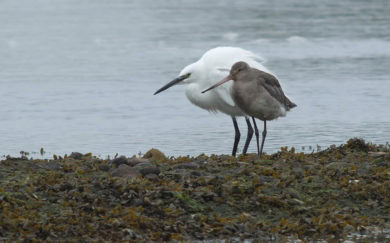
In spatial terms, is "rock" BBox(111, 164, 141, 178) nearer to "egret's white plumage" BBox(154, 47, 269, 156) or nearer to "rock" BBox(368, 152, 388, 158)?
"rock" BBox(368, 152, 388, 158)

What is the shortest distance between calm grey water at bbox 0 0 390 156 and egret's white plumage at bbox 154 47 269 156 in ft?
1.93

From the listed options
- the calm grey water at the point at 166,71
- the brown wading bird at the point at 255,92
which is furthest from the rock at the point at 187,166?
the calm grey water at the point at 166,71

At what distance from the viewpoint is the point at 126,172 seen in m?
6.96

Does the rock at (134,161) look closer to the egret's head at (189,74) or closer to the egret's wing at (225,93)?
the egret's wing at (225,93)

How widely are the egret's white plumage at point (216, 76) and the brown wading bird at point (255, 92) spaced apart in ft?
3.21

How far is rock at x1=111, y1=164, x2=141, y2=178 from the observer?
6916 millimetres

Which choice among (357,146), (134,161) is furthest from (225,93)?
(134,161)

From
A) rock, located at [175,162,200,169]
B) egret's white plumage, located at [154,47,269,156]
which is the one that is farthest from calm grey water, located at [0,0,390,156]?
rock, located at [175,162,200,169]

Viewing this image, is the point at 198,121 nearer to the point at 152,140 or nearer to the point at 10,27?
the point at 152,140

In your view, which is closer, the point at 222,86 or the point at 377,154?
the point at 377,154

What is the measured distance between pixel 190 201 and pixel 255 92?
2.47 m

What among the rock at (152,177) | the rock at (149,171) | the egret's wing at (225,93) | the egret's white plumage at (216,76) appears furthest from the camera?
the egret's white plumage at (216,76)

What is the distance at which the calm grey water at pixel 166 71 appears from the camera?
36.6ft

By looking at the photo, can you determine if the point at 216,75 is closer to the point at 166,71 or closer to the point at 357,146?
the point at 357,146
